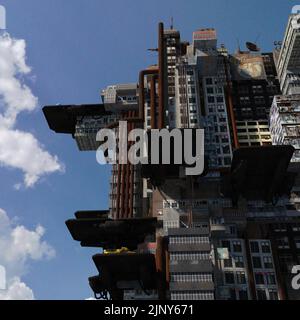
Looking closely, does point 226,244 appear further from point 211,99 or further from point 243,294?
point 211,99

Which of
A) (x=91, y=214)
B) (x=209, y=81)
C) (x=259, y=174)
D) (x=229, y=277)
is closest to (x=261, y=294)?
(x=229, y=277)

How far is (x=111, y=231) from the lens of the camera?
137 m

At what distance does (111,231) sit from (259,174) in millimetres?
53744

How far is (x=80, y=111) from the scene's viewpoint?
168 m

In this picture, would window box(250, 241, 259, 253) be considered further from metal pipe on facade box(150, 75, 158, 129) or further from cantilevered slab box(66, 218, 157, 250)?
metal pipe on facade box(150, 75, 158, 129)

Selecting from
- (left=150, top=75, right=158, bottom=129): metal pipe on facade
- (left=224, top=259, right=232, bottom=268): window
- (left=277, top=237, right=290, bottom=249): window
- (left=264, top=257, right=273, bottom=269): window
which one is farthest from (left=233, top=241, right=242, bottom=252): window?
(left=150, top=75, right=158, bottom=129): metal pipe on facade

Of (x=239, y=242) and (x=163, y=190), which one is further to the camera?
(x=163, y=190)

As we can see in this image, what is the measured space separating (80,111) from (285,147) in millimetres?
89453

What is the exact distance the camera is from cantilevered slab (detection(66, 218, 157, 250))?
13400cm

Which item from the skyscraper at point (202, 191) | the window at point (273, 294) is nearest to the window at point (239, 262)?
the skyscraper at point (202, 191)

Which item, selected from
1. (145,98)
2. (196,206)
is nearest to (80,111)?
(145,98)

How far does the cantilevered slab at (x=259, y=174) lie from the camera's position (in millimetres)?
117375
